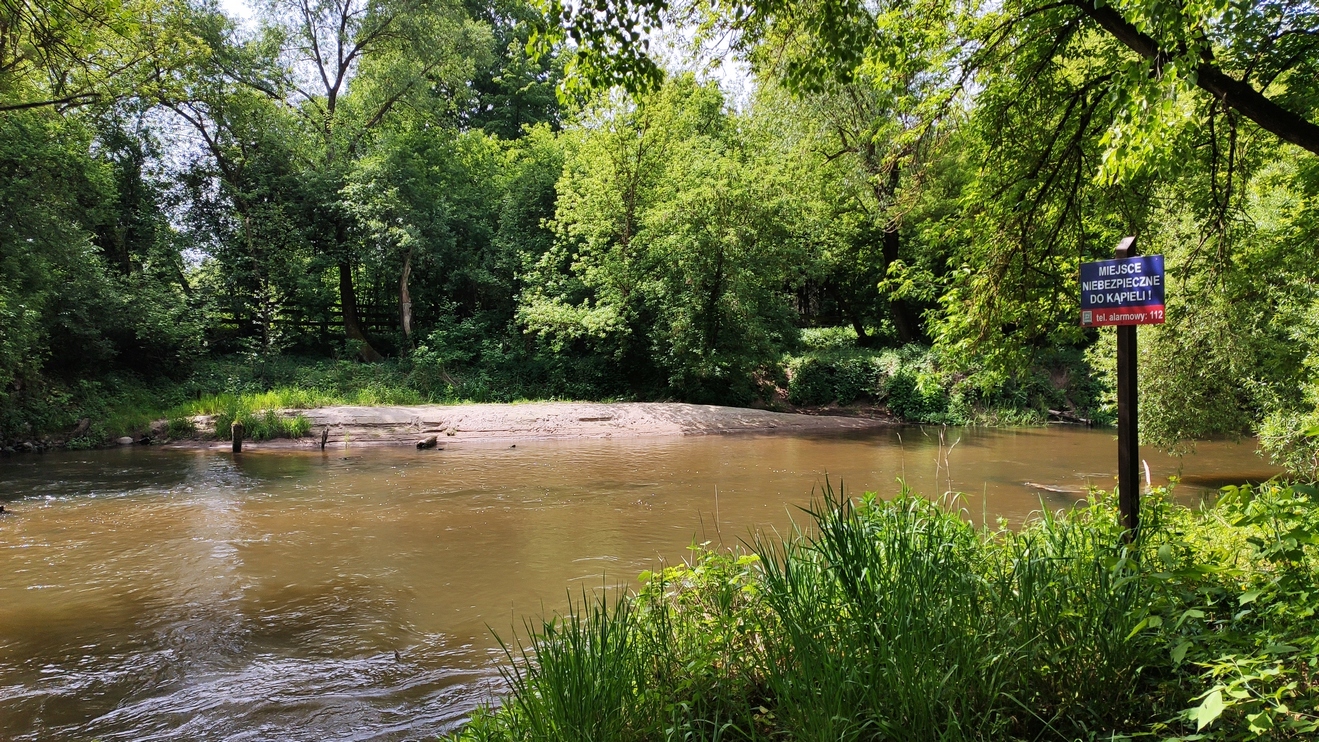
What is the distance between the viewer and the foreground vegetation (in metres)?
2.50

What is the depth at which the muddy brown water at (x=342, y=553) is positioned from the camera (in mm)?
4633

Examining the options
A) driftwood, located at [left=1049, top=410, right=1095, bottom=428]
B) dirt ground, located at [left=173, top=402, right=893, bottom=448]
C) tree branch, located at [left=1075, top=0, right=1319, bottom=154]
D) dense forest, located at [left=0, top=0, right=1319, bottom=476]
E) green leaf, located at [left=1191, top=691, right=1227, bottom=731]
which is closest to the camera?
green leaf, located at [left=1191, top=691, right=1227, bottom=731]

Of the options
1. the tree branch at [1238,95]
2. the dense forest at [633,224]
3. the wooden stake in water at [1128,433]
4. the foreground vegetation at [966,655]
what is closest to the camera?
the foreground vegetation at [966,655]

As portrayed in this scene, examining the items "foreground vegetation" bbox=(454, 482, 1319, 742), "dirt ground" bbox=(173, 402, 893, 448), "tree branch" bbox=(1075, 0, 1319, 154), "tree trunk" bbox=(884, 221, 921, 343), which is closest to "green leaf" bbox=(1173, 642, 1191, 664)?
"foreground vegetation" bbox=(454, 482, 1319, 742)

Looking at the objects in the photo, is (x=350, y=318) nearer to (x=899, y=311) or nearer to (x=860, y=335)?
(x=860, y=335)

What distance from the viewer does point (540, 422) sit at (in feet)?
62.3

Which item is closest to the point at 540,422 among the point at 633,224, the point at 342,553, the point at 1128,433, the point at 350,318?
the point at 633,224

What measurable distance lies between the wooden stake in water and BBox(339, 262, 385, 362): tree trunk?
23.1 m

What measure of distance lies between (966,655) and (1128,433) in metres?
2.04

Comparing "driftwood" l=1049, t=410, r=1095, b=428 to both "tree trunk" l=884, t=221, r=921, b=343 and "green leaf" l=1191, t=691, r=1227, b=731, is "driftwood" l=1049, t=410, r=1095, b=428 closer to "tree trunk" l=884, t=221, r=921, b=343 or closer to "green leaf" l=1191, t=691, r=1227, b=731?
"tree trunk" l=884, t=221, r=921, b=343

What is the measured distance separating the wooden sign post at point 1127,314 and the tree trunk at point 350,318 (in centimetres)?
2298

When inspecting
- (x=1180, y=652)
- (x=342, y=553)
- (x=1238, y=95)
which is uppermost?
(x=1238, y=95)

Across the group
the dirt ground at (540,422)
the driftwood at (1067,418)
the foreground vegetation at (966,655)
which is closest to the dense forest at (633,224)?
the driftwood at (1067,418)

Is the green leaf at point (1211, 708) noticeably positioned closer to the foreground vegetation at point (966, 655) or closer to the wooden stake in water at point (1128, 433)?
the foreground vegetation at point (966, 655)
